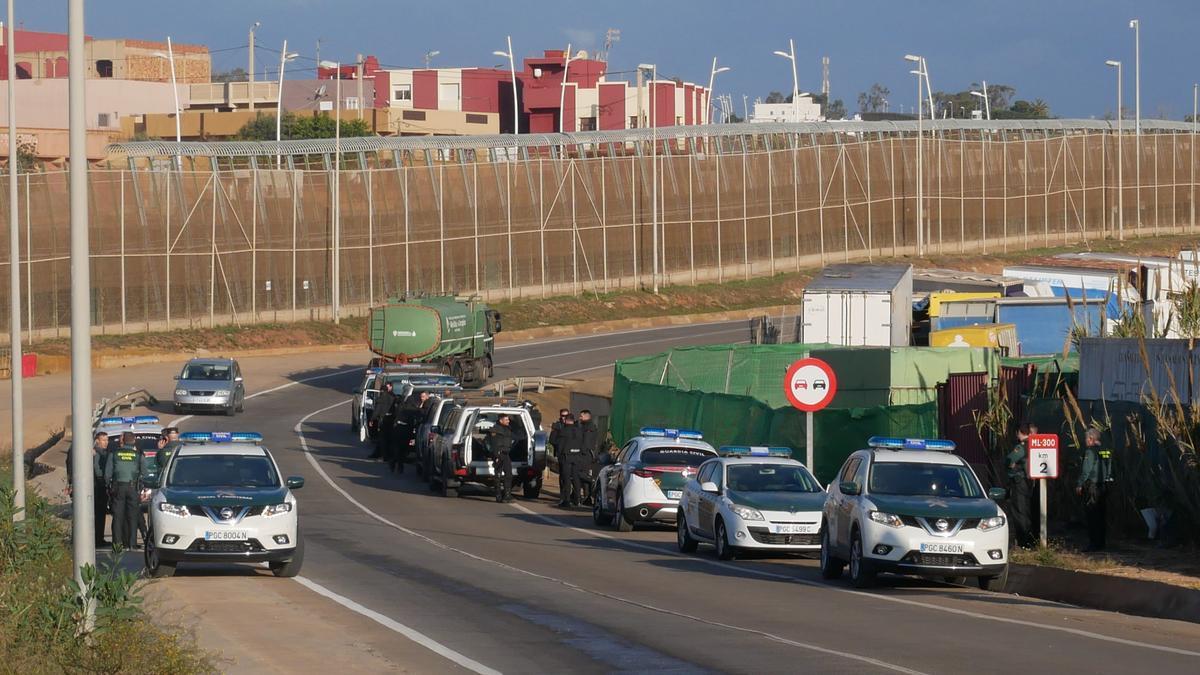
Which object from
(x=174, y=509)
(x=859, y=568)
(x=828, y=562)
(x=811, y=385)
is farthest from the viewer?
(x=811, y=385)

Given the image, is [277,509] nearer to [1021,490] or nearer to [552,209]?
[1021,490]

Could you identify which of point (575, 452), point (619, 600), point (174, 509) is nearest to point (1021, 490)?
point (619, 600)

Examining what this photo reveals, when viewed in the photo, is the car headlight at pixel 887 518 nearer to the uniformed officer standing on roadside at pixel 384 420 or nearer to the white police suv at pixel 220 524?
the white police suv at pixel 220 524

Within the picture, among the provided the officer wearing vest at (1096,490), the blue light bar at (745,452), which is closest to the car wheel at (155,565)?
the blue light bar at (745,452)

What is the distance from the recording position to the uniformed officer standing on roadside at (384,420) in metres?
38.8

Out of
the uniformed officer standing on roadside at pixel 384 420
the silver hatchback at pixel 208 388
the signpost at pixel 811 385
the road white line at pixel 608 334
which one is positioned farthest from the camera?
the road white line at pixel 608 334

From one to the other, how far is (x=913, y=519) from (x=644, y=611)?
3.66m

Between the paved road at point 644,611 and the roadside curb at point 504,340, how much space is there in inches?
1374

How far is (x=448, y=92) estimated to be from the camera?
149750 millimetres

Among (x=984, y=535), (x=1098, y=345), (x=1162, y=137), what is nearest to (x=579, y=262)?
(x=1162, y=137)

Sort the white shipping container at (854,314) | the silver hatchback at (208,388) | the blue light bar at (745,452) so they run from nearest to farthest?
→ the blue light bar at (745,452) → the white shipping container at (854,314) → the silver hatchback at (208,388)

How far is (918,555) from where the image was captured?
18.0 meters

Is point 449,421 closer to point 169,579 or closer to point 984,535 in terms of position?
point 169,579

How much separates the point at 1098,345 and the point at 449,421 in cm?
1390
